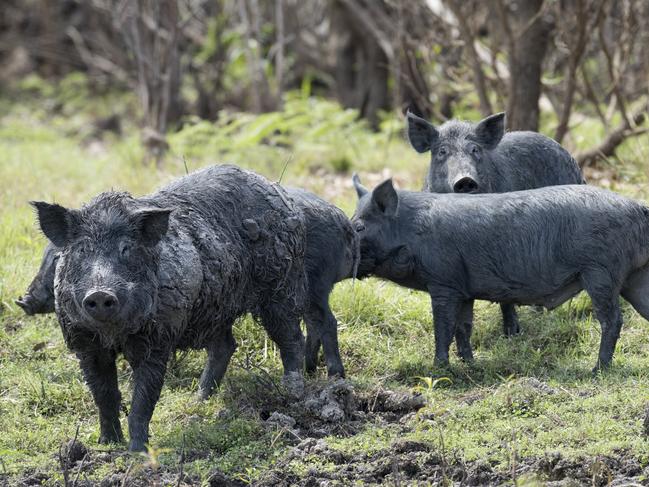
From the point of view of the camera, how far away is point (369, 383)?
6.22 meters

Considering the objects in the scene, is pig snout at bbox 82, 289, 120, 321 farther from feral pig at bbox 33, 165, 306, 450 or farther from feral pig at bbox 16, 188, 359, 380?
feral pig at bbox 16, 188, 359, 380

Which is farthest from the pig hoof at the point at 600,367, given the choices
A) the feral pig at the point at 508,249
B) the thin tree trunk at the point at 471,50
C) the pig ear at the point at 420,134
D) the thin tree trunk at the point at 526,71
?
the thin tree trunk at the point at 471,50

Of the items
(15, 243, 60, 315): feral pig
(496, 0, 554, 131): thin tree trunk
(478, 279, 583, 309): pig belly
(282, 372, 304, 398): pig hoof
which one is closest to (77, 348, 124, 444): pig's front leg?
(282, 372, 304, 398): pig hoof

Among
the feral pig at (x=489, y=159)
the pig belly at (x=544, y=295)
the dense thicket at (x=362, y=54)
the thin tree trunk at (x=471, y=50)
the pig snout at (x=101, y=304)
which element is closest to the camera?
the pig snout at (x=101, y=304)

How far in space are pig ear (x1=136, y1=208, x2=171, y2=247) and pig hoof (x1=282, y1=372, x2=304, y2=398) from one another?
1.26 metres

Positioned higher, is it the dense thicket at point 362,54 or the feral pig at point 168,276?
the dense thicket at point 362,54

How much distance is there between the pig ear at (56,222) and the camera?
5.04 m

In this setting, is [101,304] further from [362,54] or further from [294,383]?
→ [362,54]

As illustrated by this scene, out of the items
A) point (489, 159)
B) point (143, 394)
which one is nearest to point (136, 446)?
point (143, 394)

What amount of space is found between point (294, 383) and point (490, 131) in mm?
2375

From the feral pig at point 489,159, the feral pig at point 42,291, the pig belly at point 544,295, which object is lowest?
the pig belly at point 544,295

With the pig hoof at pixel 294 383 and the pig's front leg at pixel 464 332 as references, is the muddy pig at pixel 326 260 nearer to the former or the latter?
the pig hoof at pixel 294 383

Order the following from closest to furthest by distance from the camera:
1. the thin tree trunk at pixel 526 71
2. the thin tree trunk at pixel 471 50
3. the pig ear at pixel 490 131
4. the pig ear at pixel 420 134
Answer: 1. the pig ear at pixel 490 131
2. the pig ear at pixel 420 134
3. the thin tree trunk at pixel 471 50
4. the thin tree trunk at pixel 526 71

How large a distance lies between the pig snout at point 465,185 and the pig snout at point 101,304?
2.91 m
